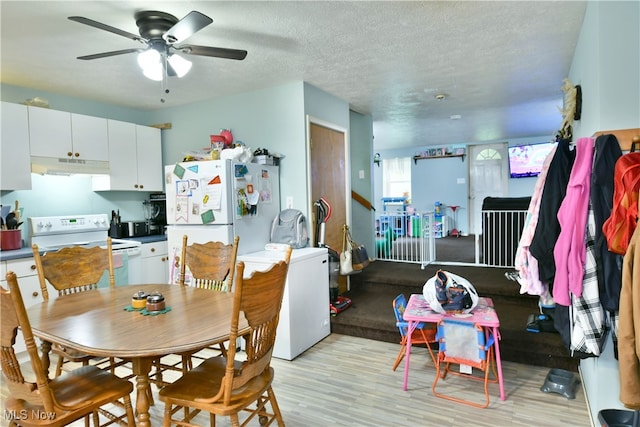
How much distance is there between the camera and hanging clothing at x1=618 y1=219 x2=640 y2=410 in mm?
1399

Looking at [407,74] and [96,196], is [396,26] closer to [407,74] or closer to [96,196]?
[407,74]

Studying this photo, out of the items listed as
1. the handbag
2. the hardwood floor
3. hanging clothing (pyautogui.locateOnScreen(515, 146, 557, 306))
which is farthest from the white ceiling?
the hardwood floor

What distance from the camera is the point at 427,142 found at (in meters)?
8.76

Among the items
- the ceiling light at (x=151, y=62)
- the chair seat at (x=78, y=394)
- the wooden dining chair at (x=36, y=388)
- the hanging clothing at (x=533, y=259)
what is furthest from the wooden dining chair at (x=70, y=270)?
the hanging clothing at (x=533, y=259)

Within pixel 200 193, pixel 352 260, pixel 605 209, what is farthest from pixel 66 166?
pixel 605 209

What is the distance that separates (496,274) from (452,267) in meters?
0.59

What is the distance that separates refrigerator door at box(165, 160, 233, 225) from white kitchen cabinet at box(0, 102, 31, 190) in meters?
1.26

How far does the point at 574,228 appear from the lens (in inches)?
72.0

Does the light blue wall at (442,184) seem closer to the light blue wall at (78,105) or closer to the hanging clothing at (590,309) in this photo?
the light blue wall at (78,105)

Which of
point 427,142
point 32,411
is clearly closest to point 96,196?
point 32,411

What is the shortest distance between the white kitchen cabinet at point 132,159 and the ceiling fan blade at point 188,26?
2322 mm

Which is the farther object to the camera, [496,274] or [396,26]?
[496,274]

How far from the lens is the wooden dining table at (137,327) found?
1.46m

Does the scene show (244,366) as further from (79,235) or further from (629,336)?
(79,235)
